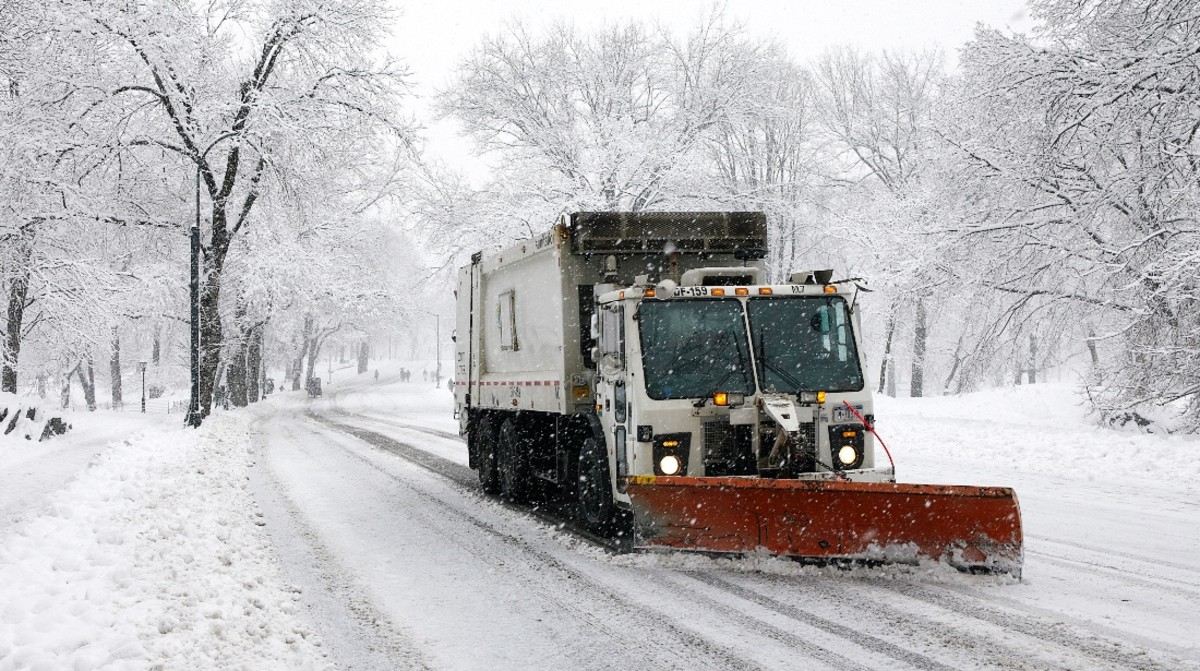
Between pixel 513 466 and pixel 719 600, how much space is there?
17.1 ft

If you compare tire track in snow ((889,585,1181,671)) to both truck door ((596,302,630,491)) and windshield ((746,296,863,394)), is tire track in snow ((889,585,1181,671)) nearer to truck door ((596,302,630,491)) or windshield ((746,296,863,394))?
windshield ((746,296,863,394))

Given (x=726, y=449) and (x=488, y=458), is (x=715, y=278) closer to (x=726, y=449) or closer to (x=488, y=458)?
(x=726, y=449)

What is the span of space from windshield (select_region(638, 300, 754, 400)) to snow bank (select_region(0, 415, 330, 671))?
10.9 feet

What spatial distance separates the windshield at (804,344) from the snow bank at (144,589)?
166 inches

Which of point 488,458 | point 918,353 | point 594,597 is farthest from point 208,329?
point 594,597

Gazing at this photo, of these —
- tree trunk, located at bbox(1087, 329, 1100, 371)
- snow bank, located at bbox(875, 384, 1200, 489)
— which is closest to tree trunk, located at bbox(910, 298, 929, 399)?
snow bank, located at bbox(875, 384, 1200, 489)

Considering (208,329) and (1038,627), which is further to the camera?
(208,329)

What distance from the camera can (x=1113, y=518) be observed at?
9.61m

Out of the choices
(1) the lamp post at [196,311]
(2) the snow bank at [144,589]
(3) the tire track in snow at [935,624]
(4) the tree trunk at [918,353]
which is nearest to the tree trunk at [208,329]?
(1) the lamp post at [196,311]

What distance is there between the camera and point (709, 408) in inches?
315

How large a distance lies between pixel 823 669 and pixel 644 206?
22811 mm

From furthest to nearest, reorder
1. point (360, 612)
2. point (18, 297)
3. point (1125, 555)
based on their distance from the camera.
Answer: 1. point (18, 297)
2. point (1125, 555)
3. point (360, 612)

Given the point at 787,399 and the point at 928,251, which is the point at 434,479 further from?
the point at 928,251

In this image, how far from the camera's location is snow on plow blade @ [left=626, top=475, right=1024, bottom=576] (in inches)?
275
